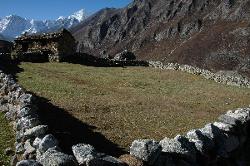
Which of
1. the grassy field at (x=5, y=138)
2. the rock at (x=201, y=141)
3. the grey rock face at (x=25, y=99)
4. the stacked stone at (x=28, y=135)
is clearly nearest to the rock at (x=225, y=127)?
the rock at (x=201, y=141)

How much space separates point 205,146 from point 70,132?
9.60 m

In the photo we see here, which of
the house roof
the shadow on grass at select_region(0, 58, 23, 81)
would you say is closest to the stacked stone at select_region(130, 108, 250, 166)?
the shadow on grass at select_region(0, 58, 23, 81)

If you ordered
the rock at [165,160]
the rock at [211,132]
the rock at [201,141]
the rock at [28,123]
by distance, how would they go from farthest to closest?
the rock at [28,123] < the rock at [211,132] < the rock at [201,141] < the rock at [165,160]

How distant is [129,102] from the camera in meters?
34.6

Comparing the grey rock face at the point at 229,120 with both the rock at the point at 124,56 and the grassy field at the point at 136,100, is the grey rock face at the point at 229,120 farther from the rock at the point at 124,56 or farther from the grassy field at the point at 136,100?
the rock at the point at 124,56

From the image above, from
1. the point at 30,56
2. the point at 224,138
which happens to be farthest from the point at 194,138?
the point at 30,56

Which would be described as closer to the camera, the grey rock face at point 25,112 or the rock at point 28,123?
the rock at point 28,123

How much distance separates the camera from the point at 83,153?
13.5 m

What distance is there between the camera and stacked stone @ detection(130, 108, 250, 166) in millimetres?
14391

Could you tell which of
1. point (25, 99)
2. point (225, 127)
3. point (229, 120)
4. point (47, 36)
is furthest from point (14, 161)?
point (47, 36)

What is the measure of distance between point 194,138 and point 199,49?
134968mm

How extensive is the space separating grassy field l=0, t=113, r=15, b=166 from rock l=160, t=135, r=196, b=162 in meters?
6.96

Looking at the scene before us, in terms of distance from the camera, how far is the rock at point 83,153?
13155mm

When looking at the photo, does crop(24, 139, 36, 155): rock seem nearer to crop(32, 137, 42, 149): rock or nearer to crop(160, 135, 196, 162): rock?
crop(32, 137, 42, 149): rock
